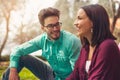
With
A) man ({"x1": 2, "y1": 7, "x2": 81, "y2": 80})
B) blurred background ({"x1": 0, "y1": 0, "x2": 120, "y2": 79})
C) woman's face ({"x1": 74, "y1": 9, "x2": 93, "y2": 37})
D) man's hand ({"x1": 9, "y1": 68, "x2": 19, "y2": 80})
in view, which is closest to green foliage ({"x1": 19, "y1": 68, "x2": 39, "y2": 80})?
blurred background ({"x1": 0, "y1": 0, "x2": 120, "y2": 79})

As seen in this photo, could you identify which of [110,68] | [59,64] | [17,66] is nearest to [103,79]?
[110,68]

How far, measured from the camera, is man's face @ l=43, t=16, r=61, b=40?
2.63m

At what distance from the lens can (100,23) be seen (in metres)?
1.97

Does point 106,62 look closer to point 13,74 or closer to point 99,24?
point 99,24

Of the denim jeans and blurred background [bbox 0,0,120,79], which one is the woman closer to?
the denim jeans

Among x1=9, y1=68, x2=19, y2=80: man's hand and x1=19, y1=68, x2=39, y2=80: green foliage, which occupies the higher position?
x1=9, y1=68, x2=19, y2=80: man's hand

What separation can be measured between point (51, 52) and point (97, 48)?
0.82m

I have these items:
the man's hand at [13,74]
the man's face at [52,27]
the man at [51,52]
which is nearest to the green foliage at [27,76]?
the man at [51,52]

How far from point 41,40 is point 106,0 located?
1.25 m

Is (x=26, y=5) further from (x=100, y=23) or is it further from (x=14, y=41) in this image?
(x=100, y=23)

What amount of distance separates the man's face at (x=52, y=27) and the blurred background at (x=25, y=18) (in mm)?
1045

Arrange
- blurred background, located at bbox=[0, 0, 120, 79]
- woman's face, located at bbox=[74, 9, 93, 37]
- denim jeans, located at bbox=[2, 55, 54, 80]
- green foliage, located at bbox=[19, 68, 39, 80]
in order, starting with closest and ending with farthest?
woman's face, located at bbox=[74, 9, 93, 37] → denim jeans, located at bbox=[2, 55, 54, 80] → green foliage, located at bbox=[19, 68, 39, 80] → blurred background, located at bbox=[0, 0, 120, 79]

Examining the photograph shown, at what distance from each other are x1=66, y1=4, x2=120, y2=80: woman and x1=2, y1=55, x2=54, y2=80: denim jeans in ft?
2.31

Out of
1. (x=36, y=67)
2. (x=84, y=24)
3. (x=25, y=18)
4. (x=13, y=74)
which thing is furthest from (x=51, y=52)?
(x=25, y=18)
